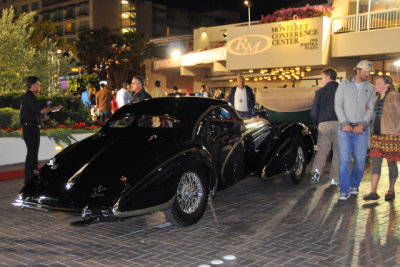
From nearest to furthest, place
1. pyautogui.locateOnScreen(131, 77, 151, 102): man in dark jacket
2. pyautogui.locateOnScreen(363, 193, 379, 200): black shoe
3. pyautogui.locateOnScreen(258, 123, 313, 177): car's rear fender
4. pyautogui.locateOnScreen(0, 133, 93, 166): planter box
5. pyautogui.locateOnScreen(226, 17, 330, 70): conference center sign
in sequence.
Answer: pyautogui.locateOnScreen(363, 193, 379, 200): black shoe, pyautogui.locateOnScreen(258, 123, 313, 177): car's rear fender, pyautogui.locateOnScreen(131, 77, 151, 102): man in dark jacket, pyautogui.locateOnScreen(0, 133, 93, 166): planter box, pyautogui.locateOnScreen(226, 17, 330, 70): conference center sign

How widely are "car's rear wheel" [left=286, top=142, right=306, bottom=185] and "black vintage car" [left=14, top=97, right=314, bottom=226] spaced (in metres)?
0.45

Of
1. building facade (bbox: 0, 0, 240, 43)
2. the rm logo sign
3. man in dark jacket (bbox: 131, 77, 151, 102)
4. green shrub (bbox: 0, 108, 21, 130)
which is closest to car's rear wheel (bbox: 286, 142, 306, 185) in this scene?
man in dark jacket (bbox: 131, 77, 151, 102)

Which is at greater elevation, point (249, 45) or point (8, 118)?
point (249, 45)

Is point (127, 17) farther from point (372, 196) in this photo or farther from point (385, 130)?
point (372, 196)

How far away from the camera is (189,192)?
5613mm

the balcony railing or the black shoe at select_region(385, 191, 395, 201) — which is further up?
the balcony railing

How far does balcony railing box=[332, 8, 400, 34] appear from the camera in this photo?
67.7 ft

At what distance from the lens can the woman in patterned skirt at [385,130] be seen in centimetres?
672

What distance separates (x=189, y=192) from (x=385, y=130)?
3273 millimetres

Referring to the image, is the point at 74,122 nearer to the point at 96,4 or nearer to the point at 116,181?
the point at 116,181

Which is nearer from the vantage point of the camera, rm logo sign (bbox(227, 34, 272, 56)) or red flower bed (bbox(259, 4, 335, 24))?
red flower bed (bbox(259, 4, 335, 24))

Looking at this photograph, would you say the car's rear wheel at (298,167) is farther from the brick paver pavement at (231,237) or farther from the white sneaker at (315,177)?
the brick paver pavement at (231,237)

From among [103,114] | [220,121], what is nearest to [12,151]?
[103,114]

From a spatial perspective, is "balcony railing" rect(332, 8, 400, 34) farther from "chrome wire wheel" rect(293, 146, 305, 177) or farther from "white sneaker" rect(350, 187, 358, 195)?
"white sneaker" rect(350, 187, 358, 195)
